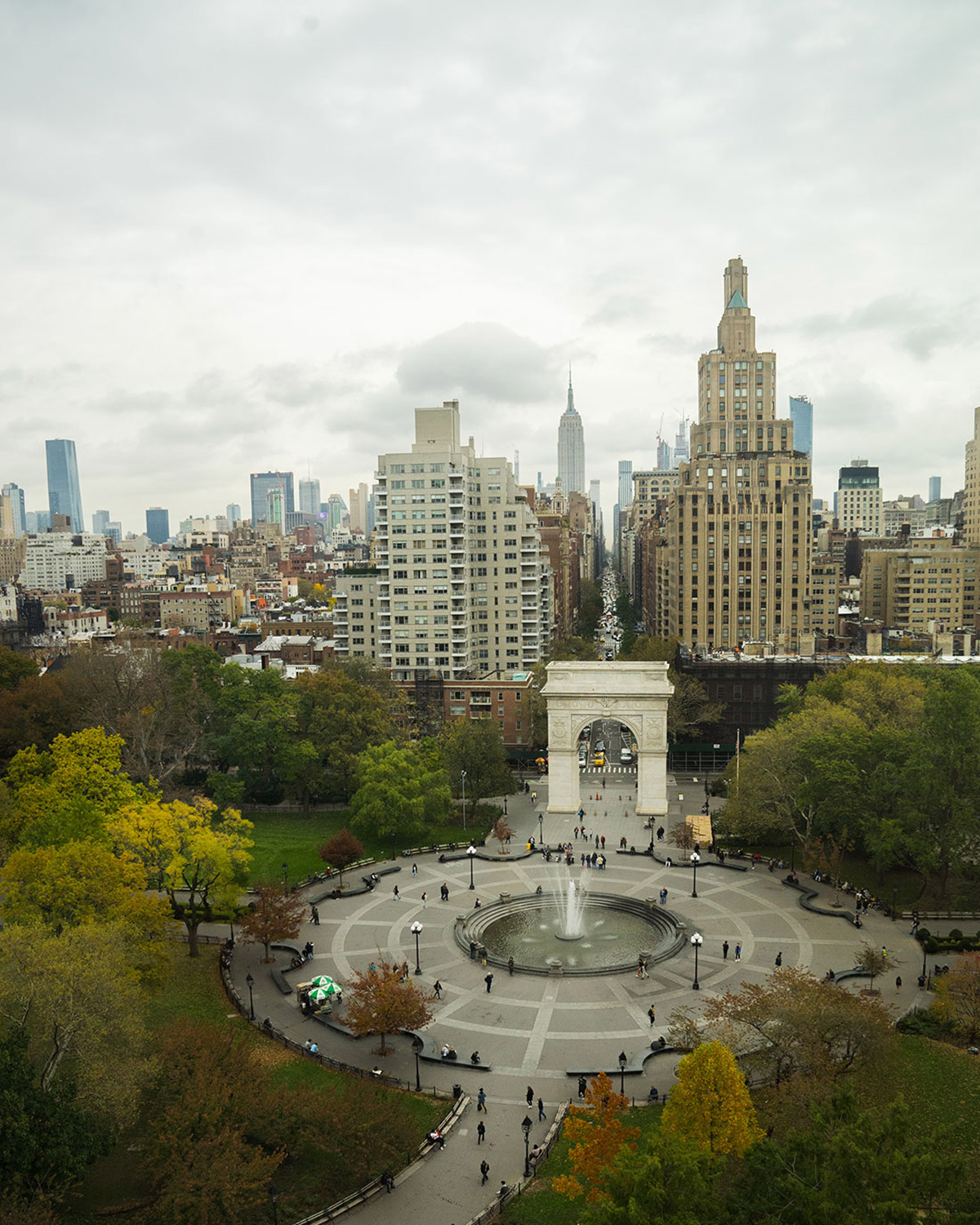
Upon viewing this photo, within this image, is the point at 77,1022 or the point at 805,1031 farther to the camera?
the point at 805,1031

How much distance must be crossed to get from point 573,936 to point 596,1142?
22350 millimetres

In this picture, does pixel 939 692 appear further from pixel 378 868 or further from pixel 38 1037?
pixel 38 1037

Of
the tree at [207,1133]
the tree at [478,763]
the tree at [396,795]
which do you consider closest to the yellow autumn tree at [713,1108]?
the tree at [207,1133]

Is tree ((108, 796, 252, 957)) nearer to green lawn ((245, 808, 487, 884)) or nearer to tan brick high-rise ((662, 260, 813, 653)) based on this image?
green lawn ((245, 808, 487, 884))

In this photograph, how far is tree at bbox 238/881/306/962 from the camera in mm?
42844

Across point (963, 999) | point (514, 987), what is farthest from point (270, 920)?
point (963, 999)

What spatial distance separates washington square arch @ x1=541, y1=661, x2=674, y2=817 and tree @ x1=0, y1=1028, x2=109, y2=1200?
4297 centimetres

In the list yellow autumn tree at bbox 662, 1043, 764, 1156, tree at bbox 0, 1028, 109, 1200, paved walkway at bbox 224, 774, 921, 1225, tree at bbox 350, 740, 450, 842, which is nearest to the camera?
tree at bbox 0, 1028, 109, 1200

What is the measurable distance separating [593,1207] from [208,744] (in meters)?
53.7

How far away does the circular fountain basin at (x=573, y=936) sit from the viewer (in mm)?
44469

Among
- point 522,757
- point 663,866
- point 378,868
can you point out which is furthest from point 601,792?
point 378,868

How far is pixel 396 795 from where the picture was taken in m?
59.4

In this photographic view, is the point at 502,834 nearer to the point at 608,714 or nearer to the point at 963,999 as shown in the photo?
the point at 608,714

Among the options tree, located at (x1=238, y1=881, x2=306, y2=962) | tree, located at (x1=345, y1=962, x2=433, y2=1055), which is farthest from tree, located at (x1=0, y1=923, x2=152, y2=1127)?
tree, located at (x1=238, y1=881, x2=306, y2=962)
